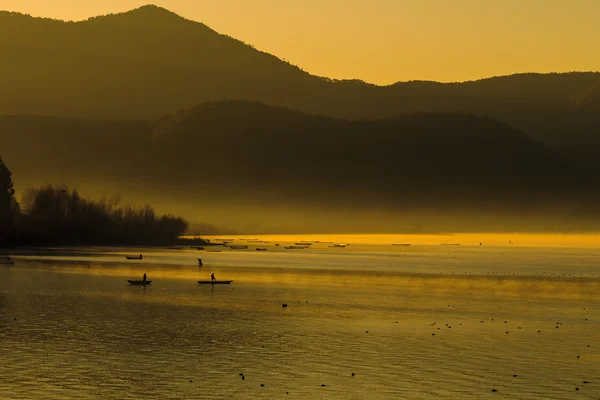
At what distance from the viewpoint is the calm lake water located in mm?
55656

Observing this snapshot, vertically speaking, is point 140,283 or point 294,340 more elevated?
point 140,283

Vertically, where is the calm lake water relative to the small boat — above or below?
below

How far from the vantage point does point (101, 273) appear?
156750mm

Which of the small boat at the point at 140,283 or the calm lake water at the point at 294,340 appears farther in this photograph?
the small boat at the point at 140,283

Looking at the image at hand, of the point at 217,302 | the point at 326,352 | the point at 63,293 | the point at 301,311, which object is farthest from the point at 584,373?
the point at 63,293

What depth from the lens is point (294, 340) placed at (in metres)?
75.4

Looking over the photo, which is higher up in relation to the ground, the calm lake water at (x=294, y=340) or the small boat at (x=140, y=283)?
the small boat at (x=140, y=283)

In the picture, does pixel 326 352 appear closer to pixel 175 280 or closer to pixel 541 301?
pixel 541 301

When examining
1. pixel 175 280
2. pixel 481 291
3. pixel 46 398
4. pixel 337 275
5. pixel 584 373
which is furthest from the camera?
pixel 337 275

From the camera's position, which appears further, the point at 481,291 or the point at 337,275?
the point at 337,275

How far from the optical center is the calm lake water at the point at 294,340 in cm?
5566

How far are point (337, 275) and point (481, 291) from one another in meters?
38.7

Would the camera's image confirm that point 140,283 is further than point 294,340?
Yes

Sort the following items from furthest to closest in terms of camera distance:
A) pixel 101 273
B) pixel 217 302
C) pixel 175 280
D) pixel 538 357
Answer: pixel 101 273 → pixel 175 280 → pixel 217 302 → pixel 538 357
